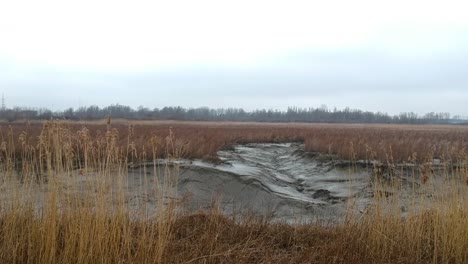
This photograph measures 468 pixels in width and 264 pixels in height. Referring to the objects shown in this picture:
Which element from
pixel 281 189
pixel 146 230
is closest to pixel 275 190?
pixel 281 189

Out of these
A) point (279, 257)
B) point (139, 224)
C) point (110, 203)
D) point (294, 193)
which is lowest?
point (294, 193)

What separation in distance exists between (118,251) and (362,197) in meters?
9.61

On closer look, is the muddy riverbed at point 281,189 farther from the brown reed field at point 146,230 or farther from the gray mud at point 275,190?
the brown reed field at point 146,230

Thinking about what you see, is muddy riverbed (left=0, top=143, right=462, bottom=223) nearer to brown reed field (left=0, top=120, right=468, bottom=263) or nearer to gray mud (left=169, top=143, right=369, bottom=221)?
gray mud (left=169, top=143, right=369, bottom=221)

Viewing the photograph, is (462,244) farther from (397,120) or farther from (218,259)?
(397,120)

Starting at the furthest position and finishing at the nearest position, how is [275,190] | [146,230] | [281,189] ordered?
1. [281,189]
2. [275,190]
3. [146,230]

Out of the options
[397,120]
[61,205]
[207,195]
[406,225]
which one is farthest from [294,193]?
[397,120]

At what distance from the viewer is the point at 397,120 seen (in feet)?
465

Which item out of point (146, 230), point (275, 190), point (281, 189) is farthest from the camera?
point (281, 189)

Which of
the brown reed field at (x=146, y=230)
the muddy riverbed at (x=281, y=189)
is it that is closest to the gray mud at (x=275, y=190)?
the muddy riverbed at (x=281, y=189)

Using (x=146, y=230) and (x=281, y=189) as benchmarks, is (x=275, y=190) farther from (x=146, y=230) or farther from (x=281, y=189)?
(x=146, y=230)

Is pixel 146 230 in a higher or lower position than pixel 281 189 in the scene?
higher

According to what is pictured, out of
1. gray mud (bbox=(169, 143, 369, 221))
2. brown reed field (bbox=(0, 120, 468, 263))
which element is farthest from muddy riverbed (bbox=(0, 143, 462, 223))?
brown reed field (bbox=(0, 120, 468, 263))

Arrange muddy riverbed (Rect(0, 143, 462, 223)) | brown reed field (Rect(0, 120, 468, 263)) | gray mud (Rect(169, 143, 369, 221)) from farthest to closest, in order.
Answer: gray mud (Rect(169, 143, 369, 221))
muddy riverbed (Rect(0, 143, 462, 223))
brown reed field (Rect(0, 120, 468, 263))
